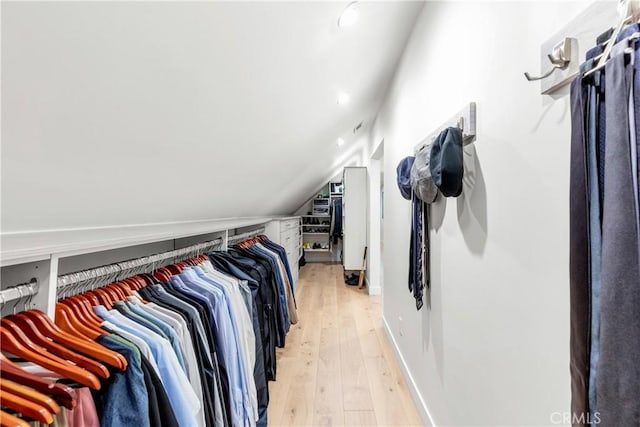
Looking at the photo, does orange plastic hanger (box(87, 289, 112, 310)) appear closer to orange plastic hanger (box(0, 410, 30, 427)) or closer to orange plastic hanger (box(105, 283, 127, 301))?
orange plastic hanger (box(105, 283, 127, 301))

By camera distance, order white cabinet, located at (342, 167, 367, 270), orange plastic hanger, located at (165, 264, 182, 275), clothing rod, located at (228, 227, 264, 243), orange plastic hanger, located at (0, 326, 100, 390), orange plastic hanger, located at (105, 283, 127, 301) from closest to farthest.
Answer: orange plastic hanger, located at (0, 326, 100, 390)
orange plastic hanger, located at (105, 283, 127, 301)
orange plastic hanger, located at (165, 264, 182, 275)
clothing rod, located at (228, 227, 264, 243)
white cabinet, located at (342, 167, 367, 270)

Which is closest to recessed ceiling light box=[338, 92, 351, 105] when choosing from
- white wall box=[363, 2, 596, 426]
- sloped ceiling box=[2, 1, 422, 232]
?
sloped ceiling box=[2, 1, 422, 232]

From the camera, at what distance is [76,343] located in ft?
2.12

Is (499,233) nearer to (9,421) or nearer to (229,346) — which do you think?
(229,346)

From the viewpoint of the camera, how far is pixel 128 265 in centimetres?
110

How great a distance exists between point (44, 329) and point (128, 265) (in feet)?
1.52

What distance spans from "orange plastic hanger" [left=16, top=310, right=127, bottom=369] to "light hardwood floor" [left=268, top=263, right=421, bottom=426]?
1.38 meters

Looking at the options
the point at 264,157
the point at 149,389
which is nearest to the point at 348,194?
the point at 264,157

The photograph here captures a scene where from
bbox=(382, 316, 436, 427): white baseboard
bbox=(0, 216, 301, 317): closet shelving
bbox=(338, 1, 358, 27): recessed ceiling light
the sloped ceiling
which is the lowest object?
bbox=(382, 316, 436, 427): white baseboard

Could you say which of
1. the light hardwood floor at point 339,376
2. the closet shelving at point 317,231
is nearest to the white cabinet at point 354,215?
the light hardwood floor at point 339,376

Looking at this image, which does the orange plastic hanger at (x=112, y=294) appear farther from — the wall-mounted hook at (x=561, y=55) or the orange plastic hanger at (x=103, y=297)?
the wall-mounted hook at (x=561, y=55)

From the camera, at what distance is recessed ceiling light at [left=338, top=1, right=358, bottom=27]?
4.18 feet

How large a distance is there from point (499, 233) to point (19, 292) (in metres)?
1.34

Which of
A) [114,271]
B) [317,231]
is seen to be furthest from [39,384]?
[317,231]
